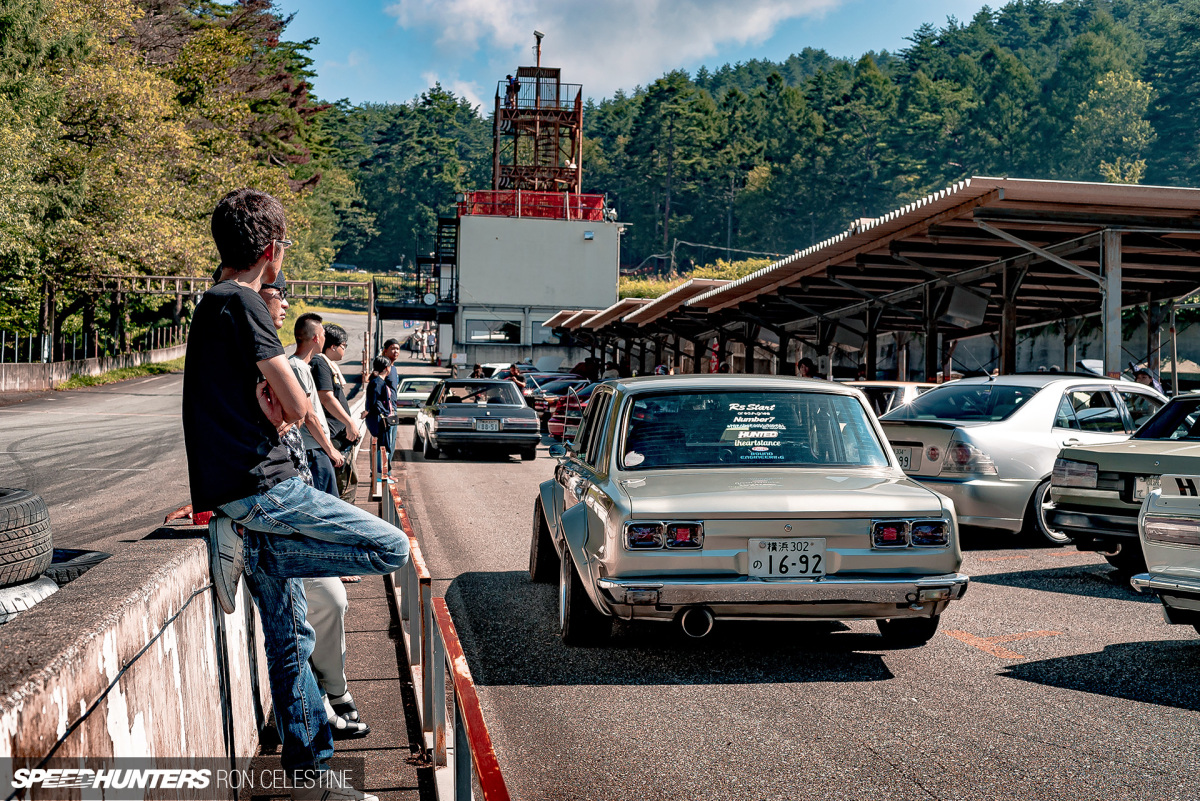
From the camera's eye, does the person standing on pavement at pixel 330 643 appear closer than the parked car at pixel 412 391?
Yes

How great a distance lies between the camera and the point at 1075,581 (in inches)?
342

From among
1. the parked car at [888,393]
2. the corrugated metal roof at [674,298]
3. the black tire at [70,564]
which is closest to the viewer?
the black tire at [70,564]

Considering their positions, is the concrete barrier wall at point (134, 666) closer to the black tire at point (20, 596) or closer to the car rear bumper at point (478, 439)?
the black tire at point (20, 596)

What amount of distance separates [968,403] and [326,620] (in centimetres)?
834

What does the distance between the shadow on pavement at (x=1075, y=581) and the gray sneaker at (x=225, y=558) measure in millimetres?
6434

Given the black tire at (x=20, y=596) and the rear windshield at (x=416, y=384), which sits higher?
the black tire at (x=20, y=596)

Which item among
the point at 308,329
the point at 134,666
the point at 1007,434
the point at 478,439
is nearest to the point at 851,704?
the point at 134,666

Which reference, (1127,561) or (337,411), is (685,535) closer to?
(337,411)

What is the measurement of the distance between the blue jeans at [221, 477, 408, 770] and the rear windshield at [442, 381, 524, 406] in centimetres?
1707

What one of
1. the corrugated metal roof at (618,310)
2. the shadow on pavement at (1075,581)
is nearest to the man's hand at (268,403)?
the shadow on pavement at (1075,581)

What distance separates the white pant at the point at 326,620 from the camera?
432cm

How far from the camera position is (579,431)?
8016 millimetres

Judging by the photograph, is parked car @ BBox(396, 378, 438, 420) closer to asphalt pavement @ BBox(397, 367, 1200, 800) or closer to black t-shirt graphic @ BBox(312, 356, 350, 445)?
black t-shirt graphic @ BBox(312, 356, 350, 445)

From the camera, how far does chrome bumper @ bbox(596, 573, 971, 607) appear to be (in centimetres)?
546
